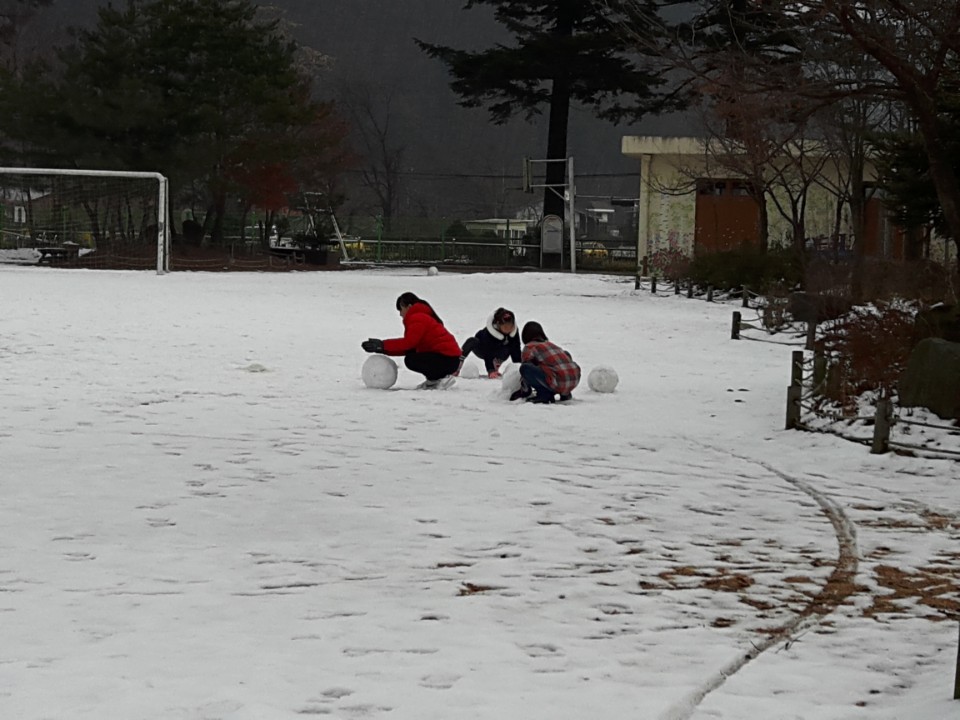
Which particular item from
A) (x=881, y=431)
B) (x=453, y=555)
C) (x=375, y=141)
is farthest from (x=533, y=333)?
(x=375, y=141)

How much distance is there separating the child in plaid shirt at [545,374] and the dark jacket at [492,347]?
1.64 meters

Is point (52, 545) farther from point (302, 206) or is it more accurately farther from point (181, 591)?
point (302, 206)

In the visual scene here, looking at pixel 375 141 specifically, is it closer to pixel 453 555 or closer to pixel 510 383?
pixel 510 383

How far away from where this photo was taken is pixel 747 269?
1115 inches

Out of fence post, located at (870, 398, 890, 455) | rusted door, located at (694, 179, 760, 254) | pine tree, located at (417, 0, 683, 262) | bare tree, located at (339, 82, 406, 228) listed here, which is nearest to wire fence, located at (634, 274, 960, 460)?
fence post, located at (870, 398, 890, 455)

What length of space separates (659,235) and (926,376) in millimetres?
33405

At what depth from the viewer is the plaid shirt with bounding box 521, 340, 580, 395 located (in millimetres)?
11969

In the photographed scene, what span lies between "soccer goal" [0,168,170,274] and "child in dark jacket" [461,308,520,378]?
29447mm

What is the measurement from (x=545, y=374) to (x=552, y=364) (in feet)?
0.37

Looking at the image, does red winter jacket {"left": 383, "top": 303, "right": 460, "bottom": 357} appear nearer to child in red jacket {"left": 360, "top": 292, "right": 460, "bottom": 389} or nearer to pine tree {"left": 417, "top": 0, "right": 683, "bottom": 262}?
child in red jacket {"left": 360, "top": 292, "right": 460, "bottom": 389}

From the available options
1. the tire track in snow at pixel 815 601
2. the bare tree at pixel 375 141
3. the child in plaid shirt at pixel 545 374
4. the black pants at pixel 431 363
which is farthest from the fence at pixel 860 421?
the bare tree at pixel 375 141

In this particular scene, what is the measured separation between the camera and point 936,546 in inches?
277

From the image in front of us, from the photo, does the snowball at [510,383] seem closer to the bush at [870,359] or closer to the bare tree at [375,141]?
the bush at [870,359]

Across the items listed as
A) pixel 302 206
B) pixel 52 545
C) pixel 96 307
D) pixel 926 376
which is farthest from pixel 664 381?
pixel 302 206
